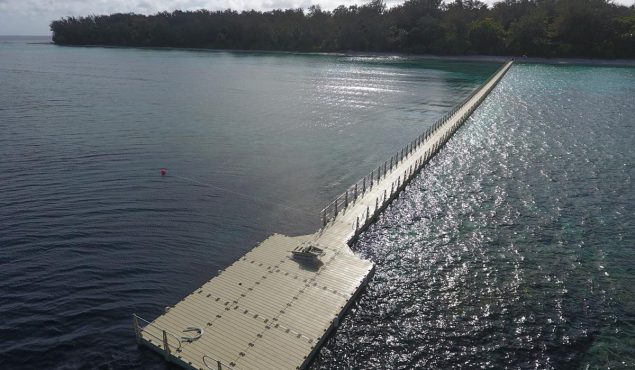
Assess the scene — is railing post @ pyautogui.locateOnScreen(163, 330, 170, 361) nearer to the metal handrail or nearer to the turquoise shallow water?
the turquoise shallow water

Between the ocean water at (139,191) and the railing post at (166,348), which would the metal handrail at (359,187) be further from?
the railing post at (166,348)

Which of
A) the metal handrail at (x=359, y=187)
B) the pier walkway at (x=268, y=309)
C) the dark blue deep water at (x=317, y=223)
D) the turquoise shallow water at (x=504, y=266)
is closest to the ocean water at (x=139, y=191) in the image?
the dark blue deep water at (x=317, y=223)

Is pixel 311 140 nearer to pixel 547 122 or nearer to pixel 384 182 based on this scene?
pixel 384 182

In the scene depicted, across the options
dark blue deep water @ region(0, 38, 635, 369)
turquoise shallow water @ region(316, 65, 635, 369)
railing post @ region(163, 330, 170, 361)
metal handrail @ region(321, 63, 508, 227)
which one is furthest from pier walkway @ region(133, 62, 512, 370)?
metal handrail @ region(321, 63, 508, 227)

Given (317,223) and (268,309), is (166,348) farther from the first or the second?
(317,223)

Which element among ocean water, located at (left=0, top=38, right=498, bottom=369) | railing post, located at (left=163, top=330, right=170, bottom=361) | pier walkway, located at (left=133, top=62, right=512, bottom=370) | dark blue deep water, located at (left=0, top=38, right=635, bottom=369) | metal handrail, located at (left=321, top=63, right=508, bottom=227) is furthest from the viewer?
metal handrail, located at (left=321, top=63, right=508, bottom=227)

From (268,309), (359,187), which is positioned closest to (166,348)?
(268,309)
